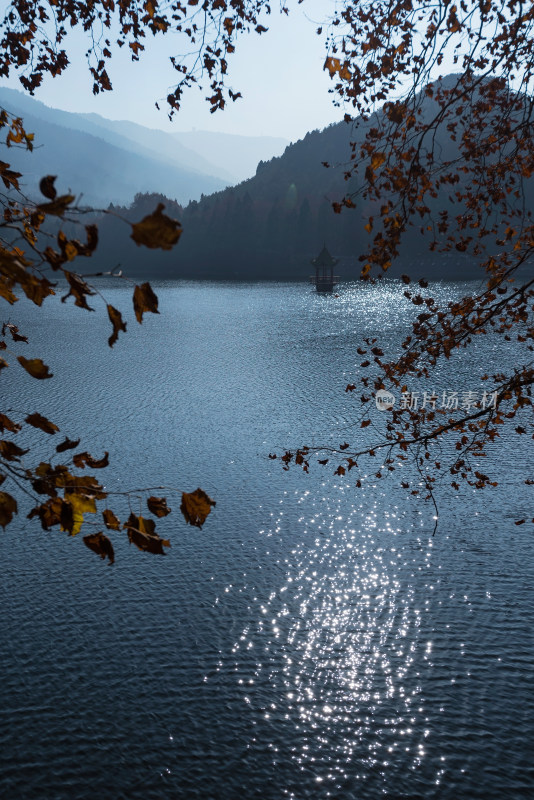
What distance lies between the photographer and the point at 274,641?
11453mm

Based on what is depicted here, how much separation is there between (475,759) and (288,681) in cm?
298

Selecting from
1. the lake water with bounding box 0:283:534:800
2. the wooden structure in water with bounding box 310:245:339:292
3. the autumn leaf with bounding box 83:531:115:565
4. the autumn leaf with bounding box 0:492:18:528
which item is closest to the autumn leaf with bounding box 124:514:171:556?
the autumn leaf with bounding box 83:531:115:565

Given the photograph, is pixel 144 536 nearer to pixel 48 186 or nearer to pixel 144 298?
pixel 144 298

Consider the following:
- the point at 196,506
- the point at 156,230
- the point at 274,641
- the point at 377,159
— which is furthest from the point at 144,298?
the point at 274,641

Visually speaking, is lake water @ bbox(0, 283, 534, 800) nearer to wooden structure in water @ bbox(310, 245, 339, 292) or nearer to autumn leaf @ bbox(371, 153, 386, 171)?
autumn leaf @ bbox(371, 153, 386, 171)

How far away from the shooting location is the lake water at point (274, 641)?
8.97 metres

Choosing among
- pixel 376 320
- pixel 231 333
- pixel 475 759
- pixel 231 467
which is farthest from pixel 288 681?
pixel 376 320

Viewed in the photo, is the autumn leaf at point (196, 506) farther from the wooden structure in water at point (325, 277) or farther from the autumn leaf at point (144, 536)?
the wooden structure in water at point (325, 277)

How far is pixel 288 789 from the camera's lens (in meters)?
8.69

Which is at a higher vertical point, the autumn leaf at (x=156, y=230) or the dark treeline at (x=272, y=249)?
the dark treeline at (x=272, y=249)

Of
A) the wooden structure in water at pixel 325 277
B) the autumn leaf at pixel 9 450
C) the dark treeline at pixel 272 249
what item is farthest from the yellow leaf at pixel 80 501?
the dark treeline at pixel 272 249

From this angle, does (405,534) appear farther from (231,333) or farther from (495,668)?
(231,333)

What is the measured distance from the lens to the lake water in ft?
29.4

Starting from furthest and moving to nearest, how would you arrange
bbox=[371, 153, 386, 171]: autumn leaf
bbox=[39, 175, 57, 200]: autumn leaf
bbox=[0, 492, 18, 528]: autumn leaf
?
bbox=[371, 153, 386, 171]: autumn leaf < bbox=[0, 492, 18, 528]: autumn leaf < bbox=[39, 175, 57, 200]: autumn leaf
